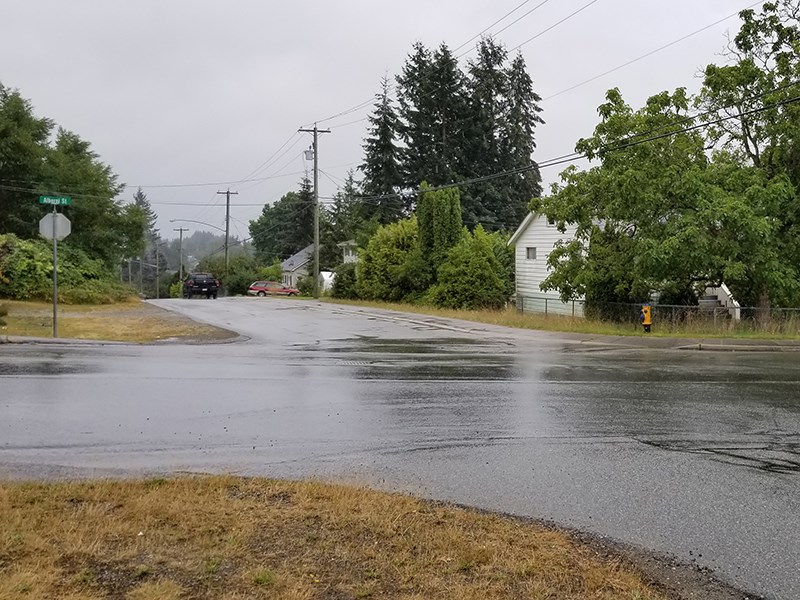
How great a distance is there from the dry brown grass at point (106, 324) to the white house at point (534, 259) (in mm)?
17744

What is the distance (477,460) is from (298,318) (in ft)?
74.4

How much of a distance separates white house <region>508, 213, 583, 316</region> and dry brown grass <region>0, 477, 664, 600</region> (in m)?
30.2

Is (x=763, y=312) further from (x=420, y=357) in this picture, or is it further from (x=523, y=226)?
(x=523, y=226)

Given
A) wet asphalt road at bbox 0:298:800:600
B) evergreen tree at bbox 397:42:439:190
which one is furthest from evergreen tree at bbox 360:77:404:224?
wet asphalt road at bbox 0:298:800:600

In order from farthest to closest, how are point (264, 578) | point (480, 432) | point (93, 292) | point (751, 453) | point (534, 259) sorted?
point (534, 259), point (93, 292), point (480, 432), point (751, 453), point (264, 578)

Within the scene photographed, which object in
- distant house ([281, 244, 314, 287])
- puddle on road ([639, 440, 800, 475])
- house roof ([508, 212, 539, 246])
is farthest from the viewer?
distant house ([281, 244, 314, 287])

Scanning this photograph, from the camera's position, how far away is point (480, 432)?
27.0 ft

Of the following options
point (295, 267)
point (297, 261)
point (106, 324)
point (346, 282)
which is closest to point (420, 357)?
point (106, 324)

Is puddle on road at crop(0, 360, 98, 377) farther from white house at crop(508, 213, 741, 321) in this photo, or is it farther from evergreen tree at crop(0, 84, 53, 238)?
evergreen tree at crop(0, 84, 53, 238)

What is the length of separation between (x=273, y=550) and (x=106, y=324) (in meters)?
21.5

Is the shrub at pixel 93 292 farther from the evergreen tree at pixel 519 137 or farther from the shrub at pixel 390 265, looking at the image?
the evergreen tree at pixel 519 137

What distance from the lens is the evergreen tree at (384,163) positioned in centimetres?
6731

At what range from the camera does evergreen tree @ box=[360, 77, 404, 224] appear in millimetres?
67312

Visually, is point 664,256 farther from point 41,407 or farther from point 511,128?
point 511,128
